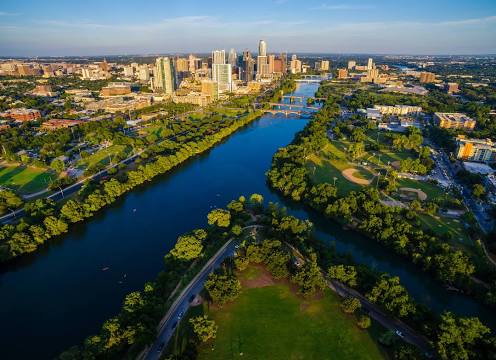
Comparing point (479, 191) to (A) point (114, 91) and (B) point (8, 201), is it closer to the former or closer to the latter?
(B) point (8, 201)

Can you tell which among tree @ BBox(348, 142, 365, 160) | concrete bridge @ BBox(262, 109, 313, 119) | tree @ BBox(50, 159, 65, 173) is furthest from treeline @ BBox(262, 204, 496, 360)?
concrete bridge @ BBox(262, 109, 313, 119)

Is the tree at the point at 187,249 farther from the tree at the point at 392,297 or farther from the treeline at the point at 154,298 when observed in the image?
the tree at the point at 392,297

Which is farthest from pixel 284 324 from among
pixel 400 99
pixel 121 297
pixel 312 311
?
pixel 400 99

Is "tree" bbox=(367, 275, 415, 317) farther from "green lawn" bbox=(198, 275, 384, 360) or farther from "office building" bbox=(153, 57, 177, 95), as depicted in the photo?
"office building" bbox=(153, 57, 177, 95)

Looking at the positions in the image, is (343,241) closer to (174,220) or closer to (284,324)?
(284,324)

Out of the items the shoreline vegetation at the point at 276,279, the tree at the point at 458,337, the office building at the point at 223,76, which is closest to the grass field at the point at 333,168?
the shoreline vegetation at the point at 276,279

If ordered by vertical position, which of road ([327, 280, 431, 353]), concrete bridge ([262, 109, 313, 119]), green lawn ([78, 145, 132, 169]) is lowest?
road ([327, 280, 431, 353])
